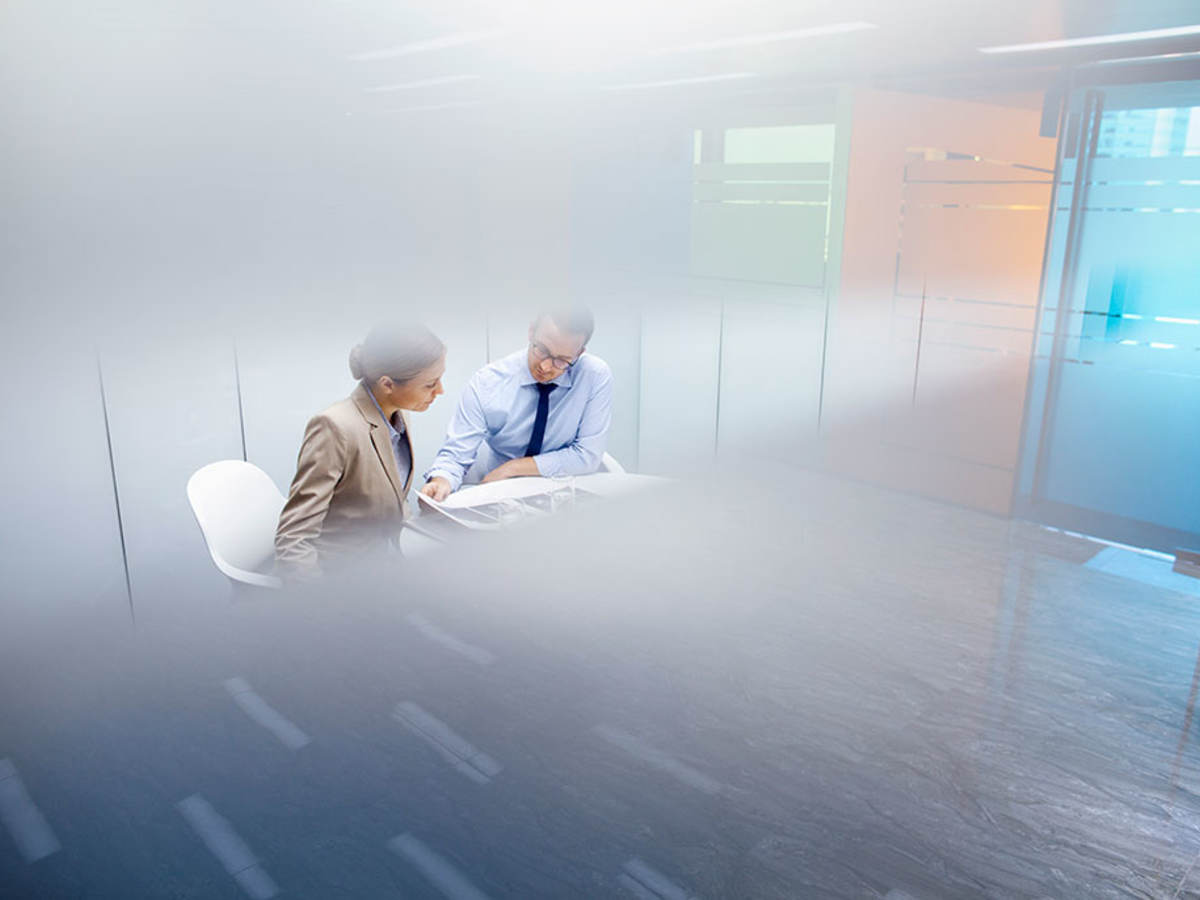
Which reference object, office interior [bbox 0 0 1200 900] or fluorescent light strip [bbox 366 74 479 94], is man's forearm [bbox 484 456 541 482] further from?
fluorescent light strip [bbox 366 74 479 94]

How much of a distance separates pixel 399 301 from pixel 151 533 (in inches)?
26.6

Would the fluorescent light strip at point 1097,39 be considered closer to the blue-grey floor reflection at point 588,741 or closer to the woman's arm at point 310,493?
the blue-grey floor reflection at point 588,741

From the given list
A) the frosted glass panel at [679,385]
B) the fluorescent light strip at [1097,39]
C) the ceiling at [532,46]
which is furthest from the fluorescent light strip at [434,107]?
the frosted glass panel at [679,385]

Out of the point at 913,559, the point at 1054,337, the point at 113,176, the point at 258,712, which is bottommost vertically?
the point at 913,559

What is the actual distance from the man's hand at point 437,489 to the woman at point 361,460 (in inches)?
9.7

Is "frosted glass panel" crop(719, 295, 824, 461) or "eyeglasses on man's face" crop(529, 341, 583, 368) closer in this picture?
"eyeglasses on man's face" crop(529, 341, 583, 368)

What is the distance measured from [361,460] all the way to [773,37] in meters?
1.32

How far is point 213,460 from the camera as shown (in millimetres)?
1623

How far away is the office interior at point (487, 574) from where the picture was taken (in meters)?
0.97

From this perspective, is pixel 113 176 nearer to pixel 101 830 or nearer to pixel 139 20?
pixel 139 20

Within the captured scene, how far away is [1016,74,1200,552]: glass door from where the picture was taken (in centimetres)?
256

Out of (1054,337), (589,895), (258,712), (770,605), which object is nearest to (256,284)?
(258,712)

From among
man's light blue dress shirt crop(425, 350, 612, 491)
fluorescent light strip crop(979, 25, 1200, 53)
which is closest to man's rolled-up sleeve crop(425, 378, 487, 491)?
man's light blue dress shirt crop(425, 350, 612, 491)

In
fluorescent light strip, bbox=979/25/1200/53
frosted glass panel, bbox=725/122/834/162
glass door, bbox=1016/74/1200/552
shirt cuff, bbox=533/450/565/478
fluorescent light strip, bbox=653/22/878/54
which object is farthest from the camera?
frosted glass panel, bbox=725/122/834/162
